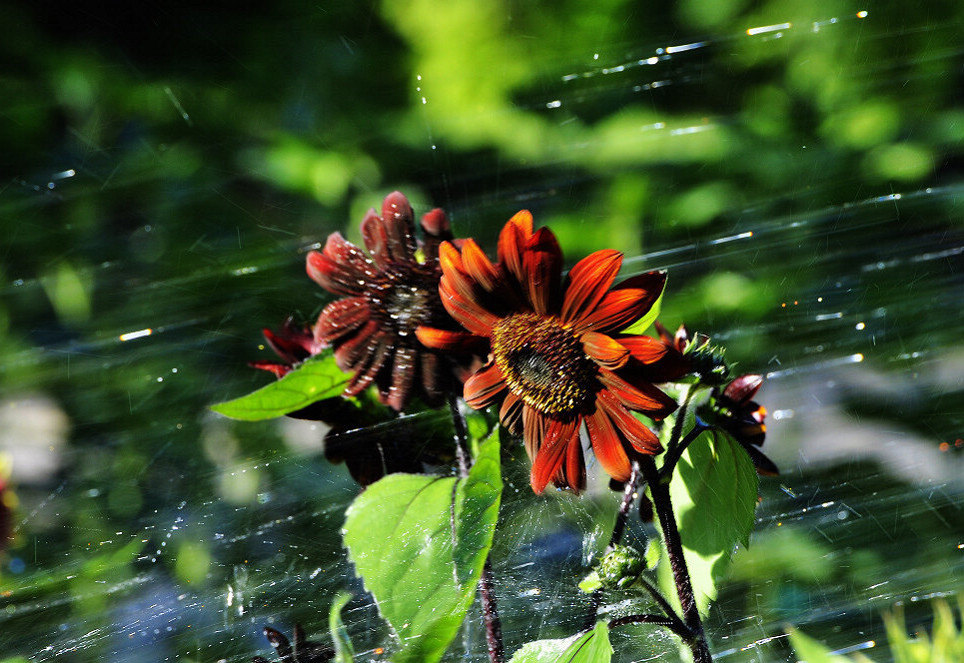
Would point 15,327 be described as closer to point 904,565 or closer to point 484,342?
point 484,342

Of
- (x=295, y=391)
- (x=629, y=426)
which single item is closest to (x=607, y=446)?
(x=629, y=426)

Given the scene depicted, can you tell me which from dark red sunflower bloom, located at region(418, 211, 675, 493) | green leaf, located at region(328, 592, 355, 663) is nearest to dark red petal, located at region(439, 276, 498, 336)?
dark red sunflower bloom, located at region(418, 211, 675, 493)

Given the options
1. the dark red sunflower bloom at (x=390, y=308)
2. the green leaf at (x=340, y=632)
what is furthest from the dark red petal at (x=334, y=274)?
the green leaf at (x=340, y=632)

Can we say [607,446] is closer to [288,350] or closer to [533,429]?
[533,429]

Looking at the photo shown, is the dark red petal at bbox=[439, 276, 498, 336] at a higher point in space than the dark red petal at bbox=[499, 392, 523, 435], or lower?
higher

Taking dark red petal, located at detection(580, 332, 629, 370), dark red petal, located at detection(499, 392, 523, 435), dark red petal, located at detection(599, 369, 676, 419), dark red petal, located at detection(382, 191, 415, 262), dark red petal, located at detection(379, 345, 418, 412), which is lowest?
dark red petal, located at detection(599, 369, 676, 419)

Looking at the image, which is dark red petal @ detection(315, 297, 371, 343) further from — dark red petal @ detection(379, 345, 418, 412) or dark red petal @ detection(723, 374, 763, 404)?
dark red petal @ detection(723, 374, 763, 404)

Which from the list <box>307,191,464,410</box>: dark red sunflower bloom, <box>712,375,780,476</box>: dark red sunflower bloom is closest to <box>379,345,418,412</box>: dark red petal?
<box>307,191,464,410</box>: dark red sunflower bloom
